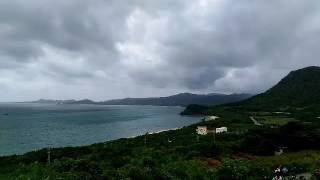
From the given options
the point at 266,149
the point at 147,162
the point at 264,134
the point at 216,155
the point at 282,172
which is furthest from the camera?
the point at 264,134

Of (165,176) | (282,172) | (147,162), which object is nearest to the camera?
(165,176)

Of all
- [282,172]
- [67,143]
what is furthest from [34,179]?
[67,143]

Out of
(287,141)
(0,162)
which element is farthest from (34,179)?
(287,141)

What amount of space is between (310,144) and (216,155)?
13.2 m

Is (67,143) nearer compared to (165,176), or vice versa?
(165,176)

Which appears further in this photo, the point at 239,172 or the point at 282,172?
the point at 282,172

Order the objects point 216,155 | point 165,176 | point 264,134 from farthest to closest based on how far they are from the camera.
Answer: point 264,134 → point 216,155 → point 165,176

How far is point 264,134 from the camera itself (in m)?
55.2

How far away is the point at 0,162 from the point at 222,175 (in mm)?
39184

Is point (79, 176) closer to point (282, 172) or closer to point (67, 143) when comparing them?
point (282, 172)

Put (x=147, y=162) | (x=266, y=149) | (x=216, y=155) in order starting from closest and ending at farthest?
(x=147, y=162)
(x=216, y=155)
(x=266, y=149)

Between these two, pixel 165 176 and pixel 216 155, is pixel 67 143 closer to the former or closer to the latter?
pixel 216 155

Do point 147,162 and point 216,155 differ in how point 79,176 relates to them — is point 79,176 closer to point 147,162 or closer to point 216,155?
point 147,162

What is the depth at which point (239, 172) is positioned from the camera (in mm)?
23859
